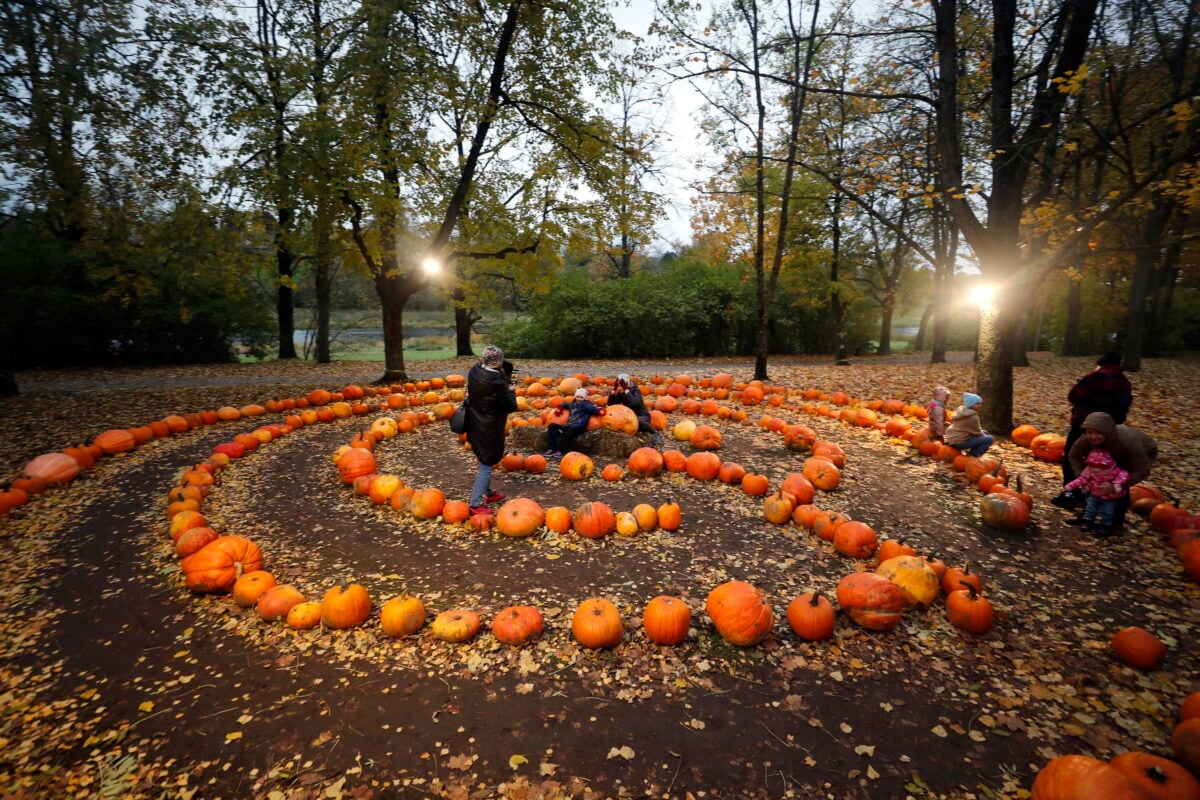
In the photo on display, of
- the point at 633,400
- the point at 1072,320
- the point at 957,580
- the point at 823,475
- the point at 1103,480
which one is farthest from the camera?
the point at 1072,320

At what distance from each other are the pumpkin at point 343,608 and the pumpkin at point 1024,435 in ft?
35.6

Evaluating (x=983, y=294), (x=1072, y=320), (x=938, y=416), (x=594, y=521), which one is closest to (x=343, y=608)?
(x=594, y=521)

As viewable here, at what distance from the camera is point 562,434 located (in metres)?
8.80

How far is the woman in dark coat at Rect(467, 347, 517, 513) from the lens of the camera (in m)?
6.30

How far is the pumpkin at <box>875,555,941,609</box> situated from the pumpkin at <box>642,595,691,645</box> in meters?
1.97

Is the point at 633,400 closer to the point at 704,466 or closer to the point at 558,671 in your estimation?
the point at 704,466

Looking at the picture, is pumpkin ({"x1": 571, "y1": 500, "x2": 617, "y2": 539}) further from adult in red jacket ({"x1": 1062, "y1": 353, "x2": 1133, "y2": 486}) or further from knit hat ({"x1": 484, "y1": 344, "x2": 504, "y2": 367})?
adult in red jacket ({"x1": 1062, "y1": 353, "x2": 1133, "y2": 486})

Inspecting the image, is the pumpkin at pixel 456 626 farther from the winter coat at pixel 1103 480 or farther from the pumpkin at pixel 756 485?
the winter coat at pixel 1103 480

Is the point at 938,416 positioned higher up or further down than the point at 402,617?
higher up

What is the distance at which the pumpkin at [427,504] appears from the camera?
20.4ft

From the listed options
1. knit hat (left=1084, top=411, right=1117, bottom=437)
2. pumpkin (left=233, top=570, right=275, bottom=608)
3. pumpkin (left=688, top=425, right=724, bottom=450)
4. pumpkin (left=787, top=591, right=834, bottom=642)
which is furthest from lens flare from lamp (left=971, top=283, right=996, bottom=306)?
pumpkin (left=233, top=570, right=275, bottom=608)

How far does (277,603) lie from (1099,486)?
8.82 meters

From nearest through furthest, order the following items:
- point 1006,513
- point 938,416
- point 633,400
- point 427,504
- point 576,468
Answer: point 1006,513 → point 427,504 → point 576,468 → point 938,416 → point 633,400

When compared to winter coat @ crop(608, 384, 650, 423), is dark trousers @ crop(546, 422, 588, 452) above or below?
below
